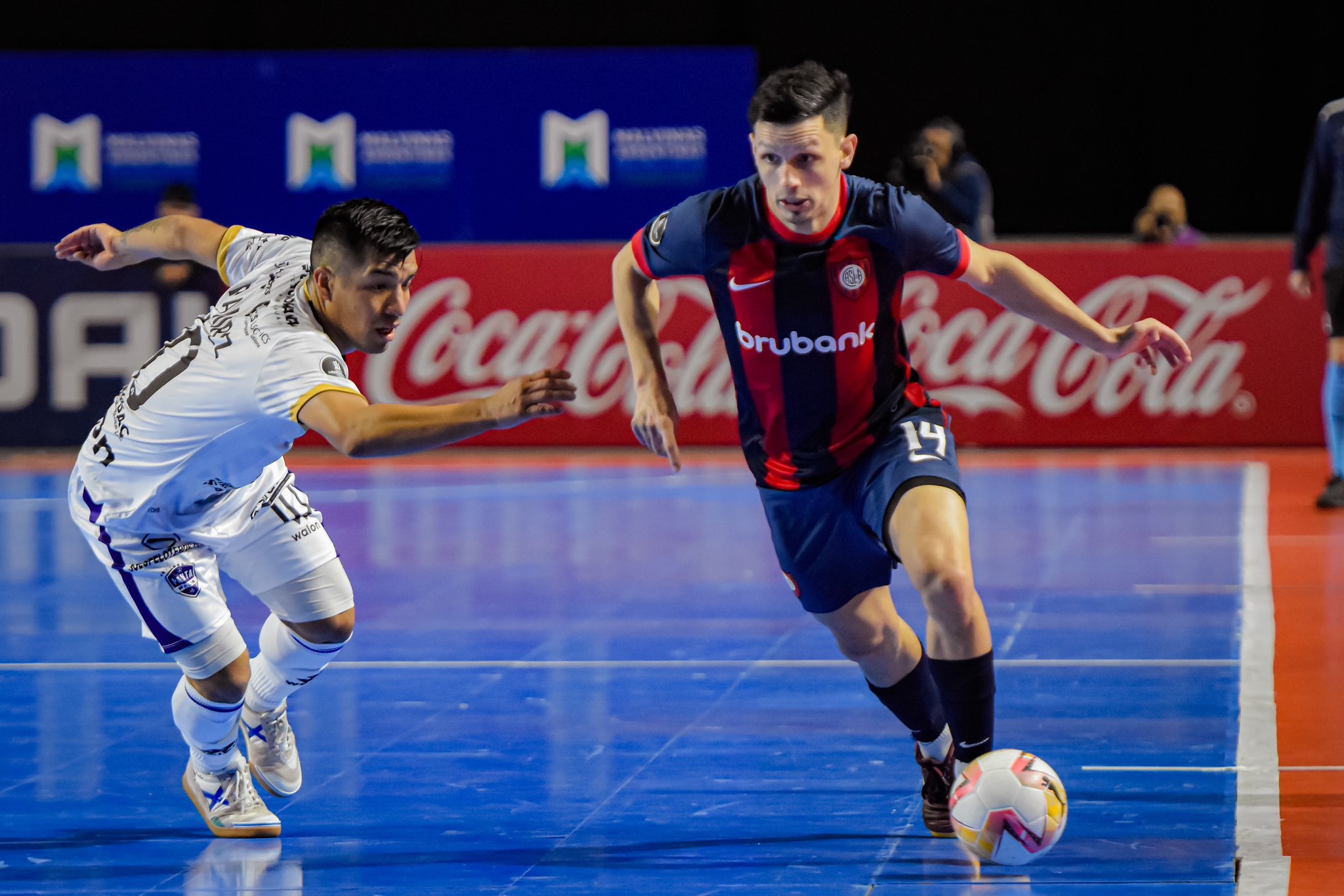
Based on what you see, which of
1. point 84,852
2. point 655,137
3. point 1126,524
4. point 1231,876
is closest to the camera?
point 1231,876

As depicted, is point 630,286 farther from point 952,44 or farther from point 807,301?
point 952,44

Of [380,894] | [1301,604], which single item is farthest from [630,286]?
[1301,604]

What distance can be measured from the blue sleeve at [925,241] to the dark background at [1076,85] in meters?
15.7

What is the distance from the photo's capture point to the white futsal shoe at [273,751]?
5965 millimetres

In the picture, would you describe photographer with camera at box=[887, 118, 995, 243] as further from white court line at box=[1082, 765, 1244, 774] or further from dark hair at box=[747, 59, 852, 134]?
dark hair at box=[747, 59, 852, 134]

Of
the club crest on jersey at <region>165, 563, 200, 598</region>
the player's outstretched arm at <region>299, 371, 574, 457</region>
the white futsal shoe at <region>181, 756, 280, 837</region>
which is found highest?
the player's outstretched arm at <region>299, 371, 574, 457</region>

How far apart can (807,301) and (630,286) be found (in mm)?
598

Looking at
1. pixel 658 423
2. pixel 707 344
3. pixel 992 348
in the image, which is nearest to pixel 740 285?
pixel 658 423


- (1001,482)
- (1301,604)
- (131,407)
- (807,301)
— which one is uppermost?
(807,301)

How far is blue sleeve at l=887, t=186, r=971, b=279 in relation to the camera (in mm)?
5441

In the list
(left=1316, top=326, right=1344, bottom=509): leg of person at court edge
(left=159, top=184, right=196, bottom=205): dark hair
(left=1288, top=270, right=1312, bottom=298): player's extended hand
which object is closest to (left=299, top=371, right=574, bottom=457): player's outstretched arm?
(left=1288, top=270, right=1312, bottom=298): player's extended hand

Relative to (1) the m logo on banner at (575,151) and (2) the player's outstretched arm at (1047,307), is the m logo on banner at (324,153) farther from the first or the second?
(2) the player's outstretched arm at (1047,307)

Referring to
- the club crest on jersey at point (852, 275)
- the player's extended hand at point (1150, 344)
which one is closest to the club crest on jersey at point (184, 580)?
the club crest on jersey at point (852, 275)

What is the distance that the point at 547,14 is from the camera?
22312 millimetres
